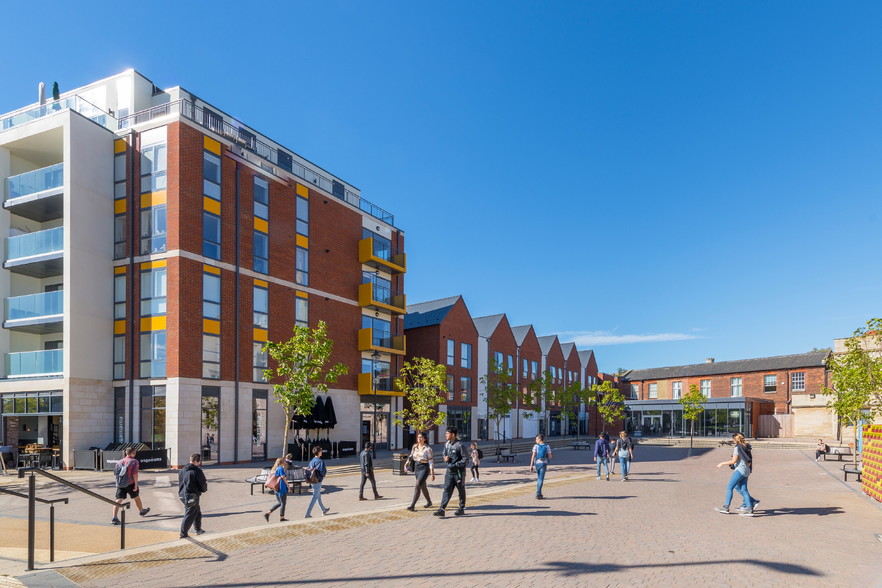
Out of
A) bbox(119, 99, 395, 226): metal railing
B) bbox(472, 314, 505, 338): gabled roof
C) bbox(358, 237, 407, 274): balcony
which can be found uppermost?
bbox(119, 99, 395, 226): metal railing

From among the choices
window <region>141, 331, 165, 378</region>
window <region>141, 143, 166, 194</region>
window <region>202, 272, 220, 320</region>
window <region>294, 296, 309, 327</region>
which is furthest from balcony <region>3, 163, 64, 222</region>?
window <region>294, 296, 309, 327</region>

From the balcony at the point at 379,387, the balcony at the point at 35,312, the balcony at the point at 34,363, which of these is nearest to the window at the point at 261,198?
the balcony at the point at 35,312

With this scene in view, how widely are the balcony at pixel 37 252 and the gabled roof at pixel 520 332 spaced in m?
39.4

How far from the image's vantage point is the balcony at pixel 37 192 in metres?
25.6

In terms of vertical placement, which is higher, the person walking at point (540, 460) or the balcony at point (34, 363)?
the balcony at point (34, 363)

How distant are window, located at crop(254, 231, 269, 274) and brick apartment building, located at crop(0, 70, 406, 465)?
0.07 metres

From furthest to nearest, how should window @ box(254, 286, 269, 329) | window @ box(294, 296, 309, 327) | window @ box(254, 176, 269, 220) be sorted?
window @ box(294, 296, 309, 327)
window @ box(254, 176, 269, 220)
window @ box(254, 286, 269, 329)

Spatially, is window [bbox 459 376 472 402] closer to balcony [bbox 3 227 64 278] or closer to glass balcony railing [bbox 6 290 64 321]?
balcony [bbox 3 227 64 278]

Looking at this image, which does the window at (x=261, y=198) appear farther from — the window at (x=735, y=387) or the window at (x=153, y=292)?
the window at (x=735, y=387)

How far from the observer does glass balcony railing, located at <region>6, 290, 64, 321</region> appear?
25.0 meters

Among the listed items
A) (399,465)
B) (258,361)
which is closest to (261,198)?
(258,361)

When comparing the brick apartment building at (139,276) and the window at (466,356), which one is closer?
the brick apartment building at (139,276)

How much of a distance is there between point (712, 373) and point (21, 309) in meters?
61.7

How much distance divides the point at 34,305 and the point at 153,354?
5937 mm
